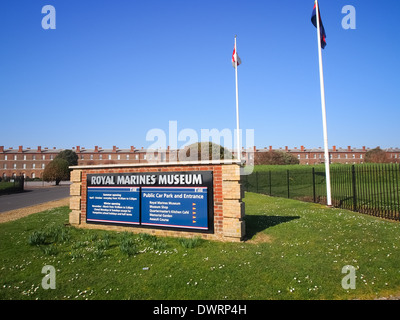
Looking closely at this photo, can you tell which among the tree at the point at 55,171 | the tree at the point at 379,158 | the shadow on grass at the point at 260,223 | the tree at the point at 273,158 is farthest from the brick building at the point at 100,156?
the shadow on grass at the point at 260,223

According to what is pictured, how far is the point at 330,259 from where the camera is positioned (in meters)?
5.36

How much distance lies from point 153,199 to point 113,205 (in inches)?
67.4

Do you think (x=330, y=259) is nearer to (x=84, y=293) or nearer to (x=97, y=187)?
(x=84, y=293)

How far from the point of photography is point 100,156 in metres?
90.5

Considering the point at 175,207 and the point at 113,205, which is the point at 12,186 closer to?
the point at 113,205

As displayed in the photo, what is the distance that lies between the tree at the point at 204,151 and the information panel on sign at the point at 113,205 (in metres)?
12.6

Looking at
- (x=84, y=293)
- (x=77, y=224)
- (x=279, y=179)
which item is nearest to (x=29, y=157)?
(x=279, y=179)

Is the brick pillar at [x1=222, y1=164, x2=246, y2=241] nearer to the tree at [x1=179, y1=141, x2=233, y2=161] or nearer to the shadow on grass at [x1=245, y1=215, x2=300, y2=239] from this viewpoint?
the shadow on grass at [x1=245, y1=215, x2=300, y2=239]

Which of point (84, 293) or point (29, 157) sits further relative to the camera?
point (29, 157)

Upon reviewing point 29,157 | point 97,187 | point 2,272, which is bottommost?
point 2,272

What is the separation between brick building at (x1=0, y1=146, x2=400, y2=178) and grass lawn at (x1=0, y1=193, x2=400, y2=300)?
6952cm

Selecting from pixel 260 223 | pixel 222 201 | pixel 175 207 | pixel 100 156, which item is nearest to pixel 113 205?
pixel 175 207
